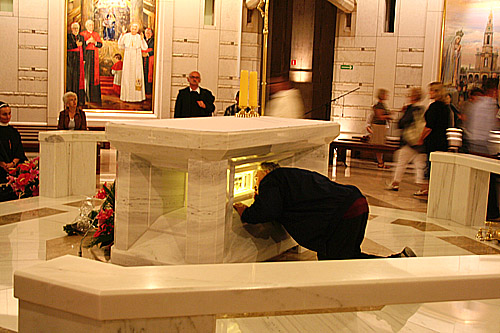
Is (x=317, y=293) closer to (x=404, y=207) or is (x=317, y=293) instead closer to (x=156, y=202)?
(x=156, y=202)

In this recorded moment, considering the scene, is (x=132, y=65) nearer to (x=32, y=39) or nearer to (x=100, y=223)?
(x=32, y=39)

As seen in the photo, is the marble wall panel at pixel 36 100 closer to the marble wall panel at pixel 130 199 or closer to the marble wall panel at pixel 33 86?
the marble wall panel at pixel 33 86

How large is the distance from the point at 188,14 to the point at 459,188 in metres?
8.37

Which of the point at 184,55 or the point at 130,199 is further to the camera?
the point at 184,55

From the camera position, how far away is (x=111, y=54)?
13391 mm

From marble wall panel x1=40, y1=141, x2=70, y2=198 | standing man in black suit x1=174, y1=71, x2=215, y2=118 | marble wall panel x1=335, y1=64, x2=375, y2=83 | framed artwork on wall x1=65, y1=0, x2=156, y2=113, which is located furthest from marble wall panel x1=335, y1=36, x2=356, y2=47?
marble wall panel x1=40, y1=141, x2=70, y2=198

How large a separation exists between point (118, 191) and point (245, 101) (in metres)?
1.66

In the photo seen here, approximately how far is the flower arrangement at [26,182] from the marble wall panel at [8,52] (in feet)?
19.0

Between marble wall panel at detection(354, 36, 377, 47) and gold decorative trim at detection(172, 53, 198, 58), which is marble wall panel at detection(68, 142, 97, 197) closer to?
gold decorative trim at detection(172, 53, 198, 58)

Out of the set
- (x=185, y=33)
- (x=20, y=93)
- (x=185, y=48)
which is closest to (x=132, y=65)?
(x=185, y=48)

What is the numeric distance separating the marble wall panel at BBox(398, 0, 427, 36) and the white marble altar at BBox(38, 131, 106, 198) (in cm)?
829

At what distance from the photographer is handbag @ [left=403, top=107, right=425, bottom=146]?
8711mm

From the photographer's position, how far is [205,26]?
44.3 feet

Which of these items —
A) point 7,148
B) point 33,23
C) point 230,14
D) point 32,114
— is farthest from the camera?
point 230,14
